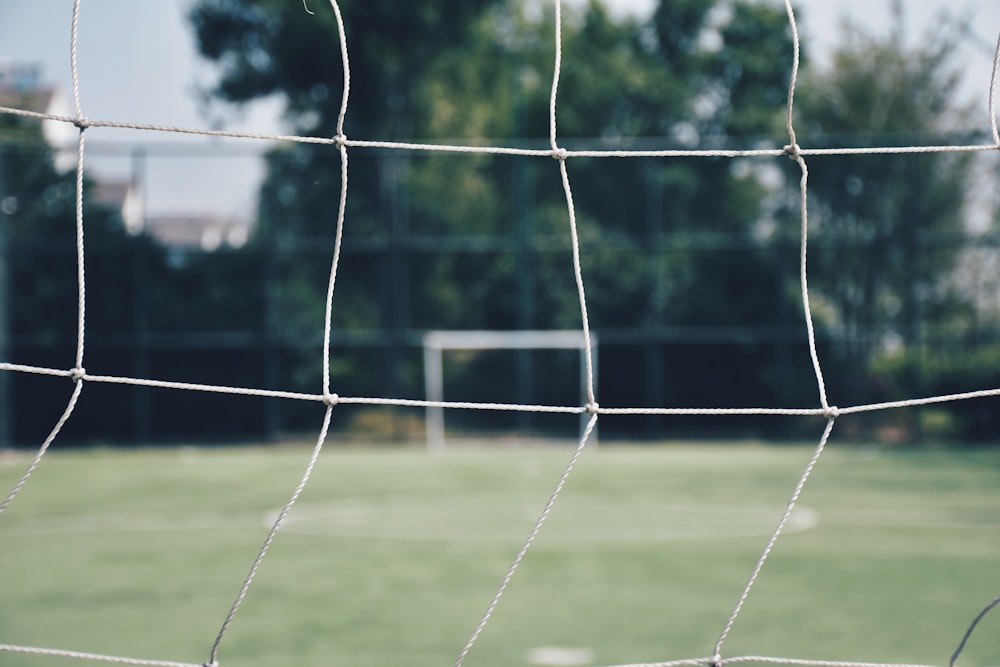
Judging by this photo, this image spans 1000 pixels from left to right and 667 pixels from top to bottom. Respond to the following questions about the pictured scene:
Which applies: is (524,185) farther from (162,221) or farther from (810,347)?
(810,347)

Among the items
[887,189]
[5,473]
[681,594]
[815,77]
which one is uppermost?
[815,77]

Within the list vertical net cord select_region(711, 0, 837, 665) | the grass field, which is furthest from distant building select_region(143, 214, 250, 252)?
vertical net cord select_region(711, 0, 837, 665)

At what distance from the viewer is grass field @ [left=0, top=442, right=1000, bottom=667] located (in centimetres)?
480

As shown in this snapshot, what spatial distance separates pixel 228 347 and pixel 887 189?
8.44 metres

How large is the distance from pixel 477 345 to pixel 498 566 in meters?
10.2

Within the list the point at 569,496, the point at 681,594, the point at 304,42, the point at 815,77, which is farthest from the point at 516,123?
the point at 681,594

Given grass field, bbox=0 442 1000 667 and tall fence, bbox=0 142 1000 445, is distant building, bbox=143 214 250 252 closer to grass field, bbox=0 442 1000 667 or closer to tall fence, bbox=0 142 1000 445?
tall fence, bbox=0 142 1000 445

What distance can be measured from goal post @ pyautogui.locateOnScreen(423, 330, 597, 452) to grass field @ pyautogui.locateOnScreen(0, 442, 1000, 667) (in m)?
4.23

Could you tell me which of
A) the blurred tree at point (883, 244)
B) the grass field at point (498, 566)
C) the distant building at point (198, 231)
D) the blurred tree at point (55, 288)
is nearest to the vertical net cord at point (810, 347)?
the grass field at point (498, 566)

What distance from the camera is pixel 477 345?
16.7 m

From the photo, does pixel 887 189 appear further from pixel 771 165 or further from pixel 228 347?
pixel 228 347

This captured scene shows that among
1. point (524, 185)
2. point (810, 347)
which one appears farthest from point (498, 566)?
point (524, 185)

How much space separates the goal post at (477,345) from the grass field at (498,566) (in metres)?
4.23

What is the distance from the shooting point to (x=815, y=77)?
2203 cm
